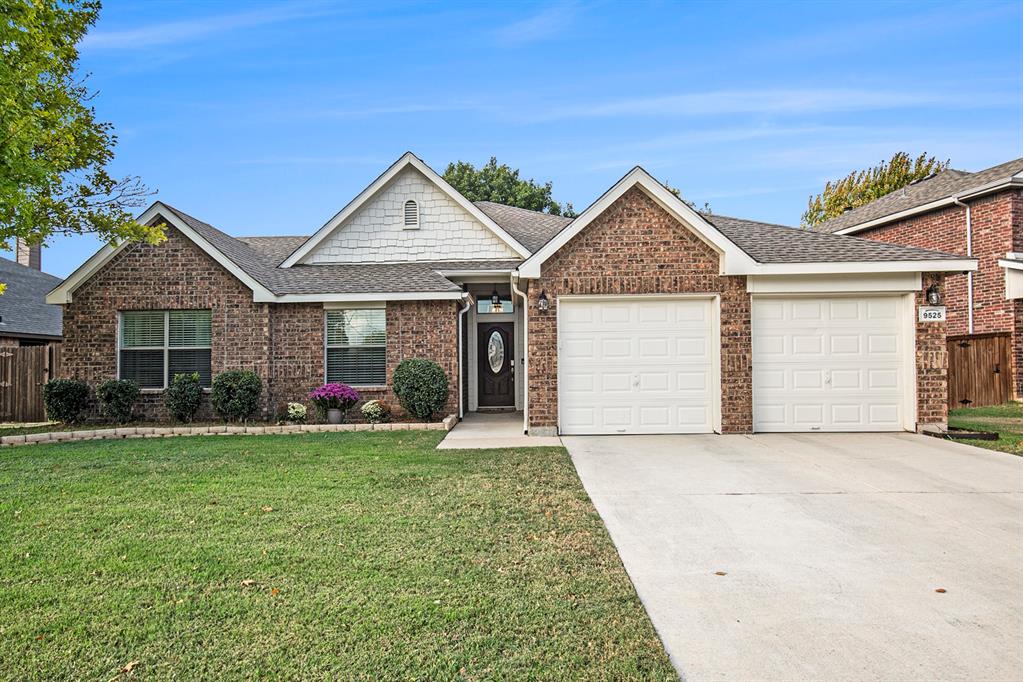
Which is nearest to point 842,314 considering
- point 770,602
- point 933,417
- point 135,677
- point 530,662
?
point 933,417

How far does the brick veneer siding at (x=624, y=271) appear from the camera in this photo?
1147 cm

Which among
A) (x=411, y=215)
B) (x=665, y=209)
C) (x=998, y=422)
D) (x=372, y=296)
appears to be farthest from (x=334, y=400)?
(x=998, y=422)

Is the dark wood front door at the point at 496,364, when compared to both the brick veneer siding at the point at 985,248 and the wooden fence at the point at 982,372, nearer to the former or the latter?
the brick veneer siding at the point at 985,248

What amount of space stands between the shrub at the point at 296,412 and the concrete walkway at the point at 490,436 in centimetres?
315

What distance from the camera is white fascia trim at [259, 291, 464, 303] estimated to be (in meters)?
13.7

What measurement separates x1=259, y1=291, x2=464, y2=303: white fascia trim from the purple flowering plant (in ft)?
6.20

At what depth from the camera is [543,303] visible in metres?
11.4

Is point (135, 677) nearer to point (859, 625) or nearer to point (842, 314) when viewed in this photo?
point (859, 625)

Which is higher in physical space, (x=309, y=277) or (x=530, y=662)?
(x=309, y=277)

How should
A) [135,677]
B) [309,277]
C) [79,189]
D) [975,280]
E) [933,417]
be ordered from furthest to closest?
[975,280] → [309,277] → [79,189] → [933,417] → [135,677]

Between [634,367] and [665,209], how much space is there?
2.87 meters

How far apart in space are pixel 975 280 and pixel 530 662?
68.8 feet

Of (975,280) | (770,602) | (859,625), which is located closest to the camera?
(859,625)

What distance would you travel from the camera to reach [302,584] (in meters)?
4.30
